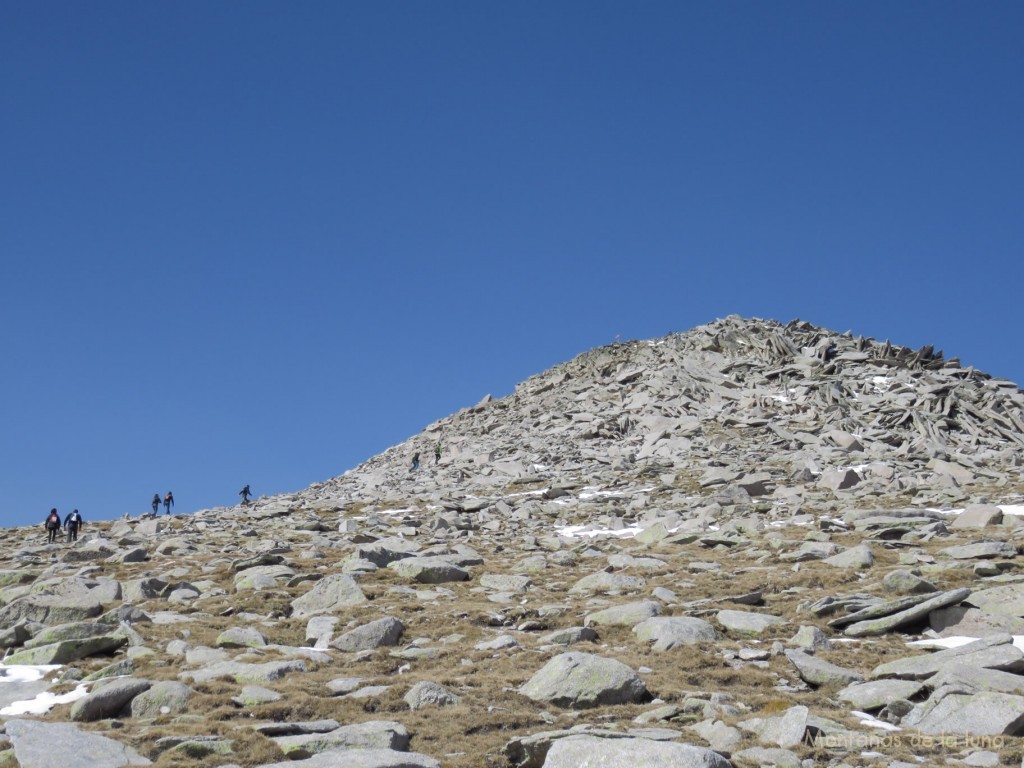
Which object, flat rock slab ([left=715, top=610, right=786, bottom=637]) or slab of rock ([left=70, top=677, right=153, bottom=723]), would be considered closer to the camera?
slab of rock ([left=70, top=677, right=153, bottom=723])

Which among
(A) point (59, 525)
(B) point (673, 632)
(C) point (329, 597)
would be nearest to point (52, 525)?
→ (A) point (59, 525)

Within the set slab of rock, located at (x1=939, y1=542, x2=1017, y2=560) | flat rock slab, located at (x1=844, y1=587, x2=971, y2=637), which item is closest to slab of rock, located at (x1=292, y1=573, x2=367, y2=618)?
flat rock slab, located at (x1=844, y1=587, x2=971, y2=637)

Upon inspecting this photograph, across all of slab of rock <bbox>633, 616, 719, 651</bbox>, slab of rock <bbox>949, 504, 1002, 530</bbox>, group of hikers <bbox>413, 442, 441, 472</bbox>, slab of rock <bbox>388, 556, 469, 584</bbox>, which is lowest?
slab of rock <bbox>633, 616, 719, 651</bbox>

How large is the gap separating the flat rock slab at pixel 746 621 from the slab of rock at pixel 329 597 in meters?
9.67

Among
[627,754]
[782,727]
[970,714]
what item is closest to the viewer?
[627,754]

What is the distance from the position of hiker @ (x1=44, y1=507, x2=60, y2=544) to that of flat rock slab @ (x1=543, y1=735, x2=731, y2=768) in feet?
116

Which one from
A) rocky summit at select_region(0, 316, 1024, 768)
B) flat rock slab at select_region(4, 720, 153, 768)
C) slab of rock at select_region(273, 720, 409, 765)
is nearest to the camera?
flat rock slab at select_region(4, 720, 153, 768)

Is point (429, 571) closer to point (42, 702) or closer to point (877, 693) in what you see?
point (42, 702)

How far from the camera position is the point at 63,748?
11.6 m

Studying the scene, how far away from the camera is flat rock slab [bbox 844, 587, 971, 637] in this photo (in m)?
17.9

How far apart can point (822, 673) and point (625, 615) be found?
552cm

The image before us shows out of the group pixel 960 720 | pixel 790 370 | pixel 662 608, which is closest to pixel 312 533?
pixel 662 608

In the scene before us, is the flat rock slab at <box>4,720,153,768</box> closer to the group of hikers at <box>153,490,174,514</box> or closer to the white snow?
the white snow

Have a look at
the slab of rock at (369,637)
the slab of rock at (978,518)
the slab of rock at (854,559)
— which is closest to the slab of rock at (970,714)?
the slab of rock at (369,637)
